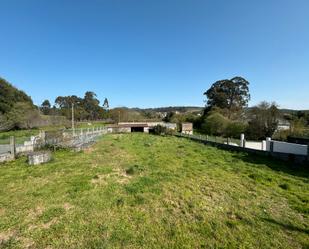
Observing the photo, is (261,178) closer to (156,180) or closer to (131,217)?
(156,180)

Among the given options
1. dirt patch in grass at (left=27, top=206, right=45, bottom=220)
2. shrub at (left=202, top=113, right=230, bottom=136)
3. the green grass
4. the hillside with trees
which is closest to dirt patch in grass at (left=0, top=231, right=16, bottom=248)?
dirt patch in grass at (left=27, top=206, right=45, bottom=220)

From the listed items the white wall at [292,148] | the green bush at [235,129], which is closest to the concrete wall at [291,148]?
the white wall at [292,148]

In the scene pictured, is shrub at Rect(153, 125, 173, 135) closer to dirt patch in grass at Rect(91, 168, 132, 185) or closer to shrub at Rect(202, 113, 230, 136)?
shrub at Rect(202, 113, 230, 136)

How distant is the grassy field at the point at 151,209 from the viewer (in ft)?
10.3

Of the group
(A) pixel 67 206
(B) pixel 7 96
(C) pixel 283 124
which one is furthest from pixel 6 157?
(B) pixel 7 96

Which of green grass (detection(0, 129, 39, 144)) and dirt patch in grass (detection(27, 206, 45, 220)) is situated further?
green grass (detection(0, 129, 39, 144))

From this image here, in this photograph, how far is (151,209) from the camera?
13.8 feet

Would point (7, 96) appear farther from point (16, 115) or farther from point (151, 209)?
point (151, 209)

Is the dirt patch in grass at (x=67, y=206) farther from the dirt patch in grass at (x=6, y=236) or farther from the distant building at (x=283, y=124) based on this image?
the distant building at (x=283, y=124)

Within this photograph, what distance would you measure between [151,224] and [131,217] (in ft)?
1.54

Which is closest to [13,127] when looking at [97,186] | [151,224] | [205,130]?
[205,130]

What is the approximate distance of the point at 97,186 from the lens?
5.51 metres

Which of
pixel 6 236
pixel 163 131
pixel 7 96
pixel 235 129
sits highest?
pixel 7 96

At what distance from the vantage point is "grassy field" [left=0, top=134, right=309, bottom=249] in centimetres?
313
